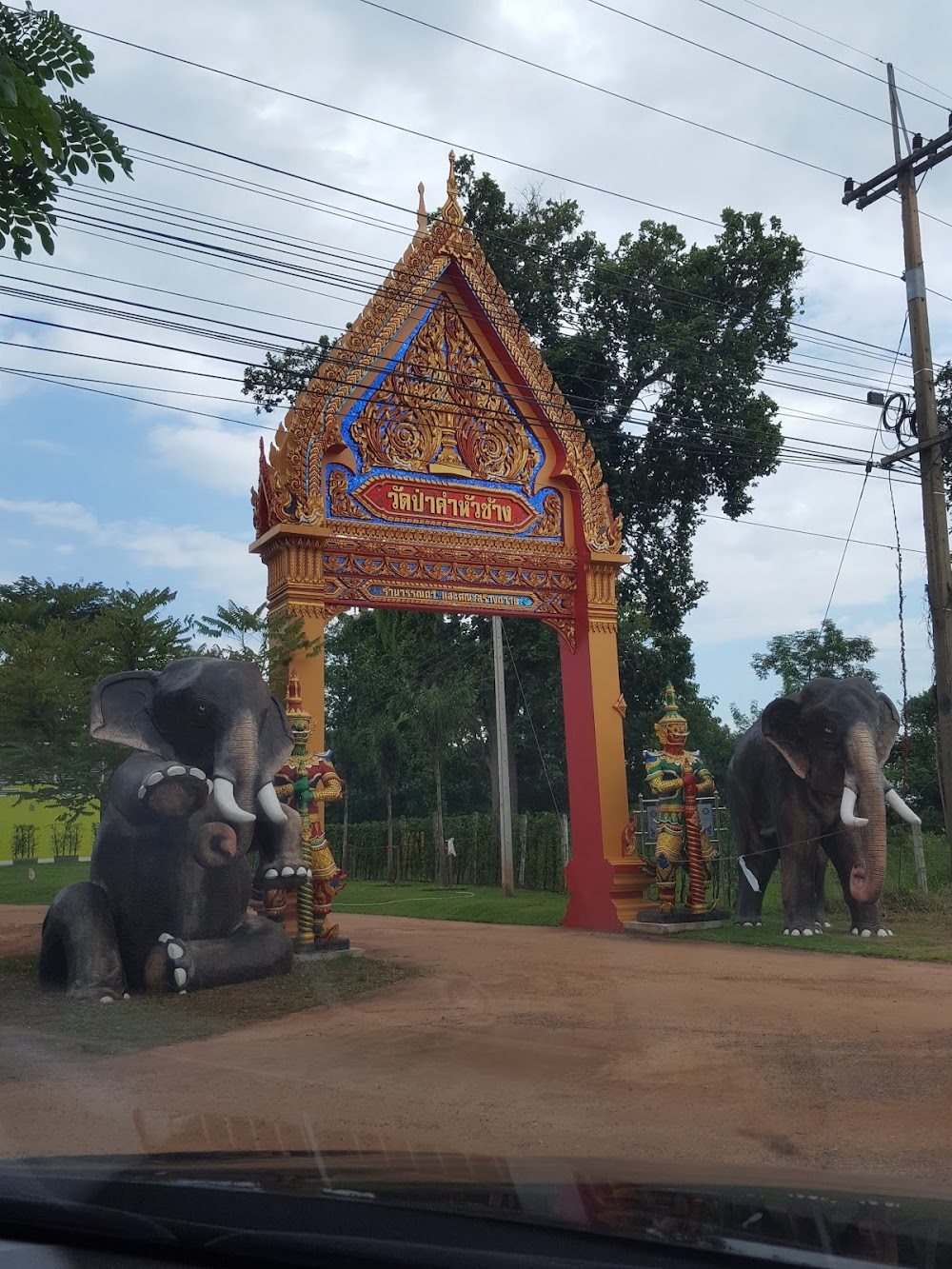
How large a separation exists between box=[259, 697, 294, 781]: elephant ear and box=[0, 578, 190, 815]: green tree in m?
1.84

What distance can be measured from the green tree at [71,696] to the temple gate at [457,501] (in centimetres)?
157

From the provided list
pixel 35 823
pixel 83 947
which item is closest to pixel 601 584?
pixel 83 947

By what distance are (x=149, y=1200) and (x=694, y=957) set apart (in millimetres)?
10064

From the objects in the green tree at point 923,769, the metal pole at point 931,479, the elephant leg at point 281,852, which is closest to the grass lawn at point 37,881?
the elephant leg at point 281,852

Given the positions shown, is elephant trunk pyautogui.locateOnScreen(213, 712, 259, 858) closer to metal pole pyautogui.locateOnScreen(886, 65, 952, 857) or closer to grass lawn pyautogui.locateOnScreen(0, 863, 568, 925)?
metal pole pyautogui.locateOnScreen(886, 65, 952, 857)

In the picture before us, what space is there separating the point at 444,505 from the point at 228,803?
5875 mm

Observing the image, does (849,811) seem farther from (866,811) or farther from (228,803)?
(228,803)

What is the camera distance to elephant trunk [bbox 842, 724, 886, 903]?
40.7ft

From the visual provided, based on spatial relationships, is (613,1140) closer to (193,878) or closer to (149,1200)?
(149,1200)

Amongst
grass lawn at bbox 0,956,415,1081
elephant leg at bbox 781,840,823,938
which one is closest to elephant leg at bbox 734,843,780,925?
elephant leg at bbox 781,840,823,938

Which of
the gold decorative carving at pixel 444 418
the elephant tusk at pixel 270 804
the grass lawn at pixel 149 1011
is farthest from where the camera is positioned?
the gold decorative carving at pixel 444 418

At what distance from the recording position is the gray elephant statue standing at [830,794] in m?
12.5

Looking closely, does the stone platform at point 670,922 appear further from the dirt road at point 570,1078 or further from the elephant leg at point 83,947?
the elephant leg at point 83,947

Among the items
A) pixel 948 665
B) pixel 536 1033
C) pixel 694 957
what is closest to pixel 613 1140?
pixel 536 1033
